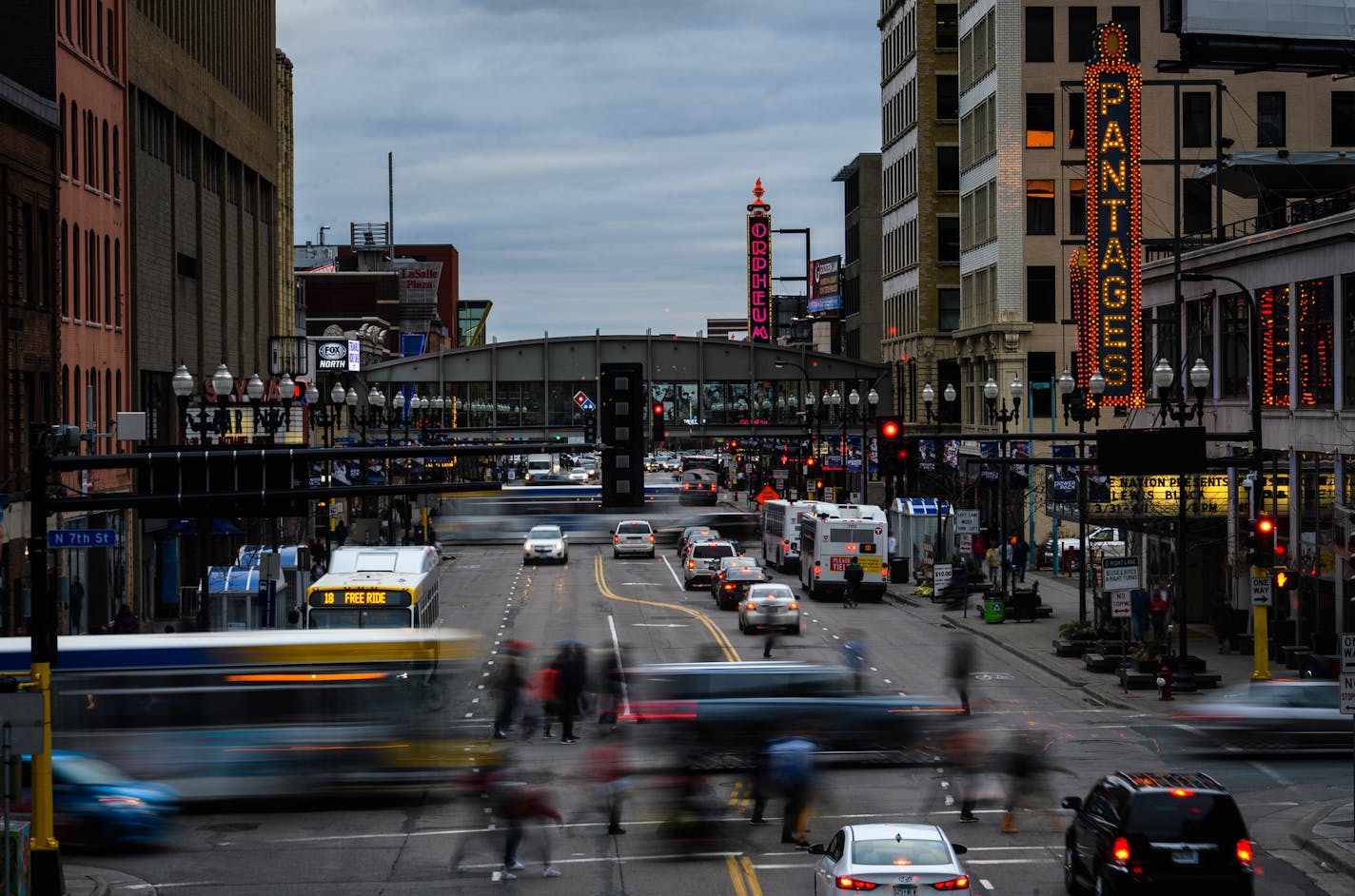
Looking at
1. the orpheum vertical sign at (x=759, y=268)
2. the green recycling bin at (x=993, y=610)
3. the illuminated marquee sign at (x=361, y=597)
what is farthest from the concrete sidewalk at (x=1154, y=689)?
the orpheum vertical sign at (x=759, y=268)

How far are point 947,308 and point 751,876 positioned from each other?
83.7 m

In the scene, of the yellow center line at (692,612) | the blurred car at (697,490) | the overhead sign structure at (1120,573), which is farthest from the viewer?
the blurred car at (697,490)

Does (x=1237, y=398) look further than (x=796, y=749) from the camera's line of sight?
Yes

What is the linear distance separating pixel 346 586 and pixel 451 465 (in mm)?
69923

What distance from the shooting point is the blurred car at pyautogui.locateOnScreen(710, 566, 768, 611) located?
5697cm

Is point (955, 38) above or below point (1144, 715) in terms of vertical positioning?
above

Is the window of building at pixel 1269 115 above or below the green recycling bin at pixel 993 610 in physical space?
above

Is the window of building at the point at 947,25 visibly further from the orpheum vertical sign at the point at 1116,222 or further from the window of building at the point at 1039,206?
the orpheum vertical sign at the point at 1116,222

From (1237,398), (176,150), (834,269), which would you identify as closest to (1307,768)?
(1237,398)

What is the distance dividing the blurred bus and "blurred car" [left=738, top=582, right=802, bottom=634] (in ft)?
71.2

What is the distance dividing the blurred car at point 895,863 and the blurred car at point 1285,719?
1155 cm

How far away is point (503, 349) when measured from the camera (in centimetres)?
10025

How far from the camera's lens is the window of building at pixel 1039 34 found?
81125mm

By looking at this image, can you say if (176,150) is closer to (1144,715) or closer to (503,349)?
(503,349)
